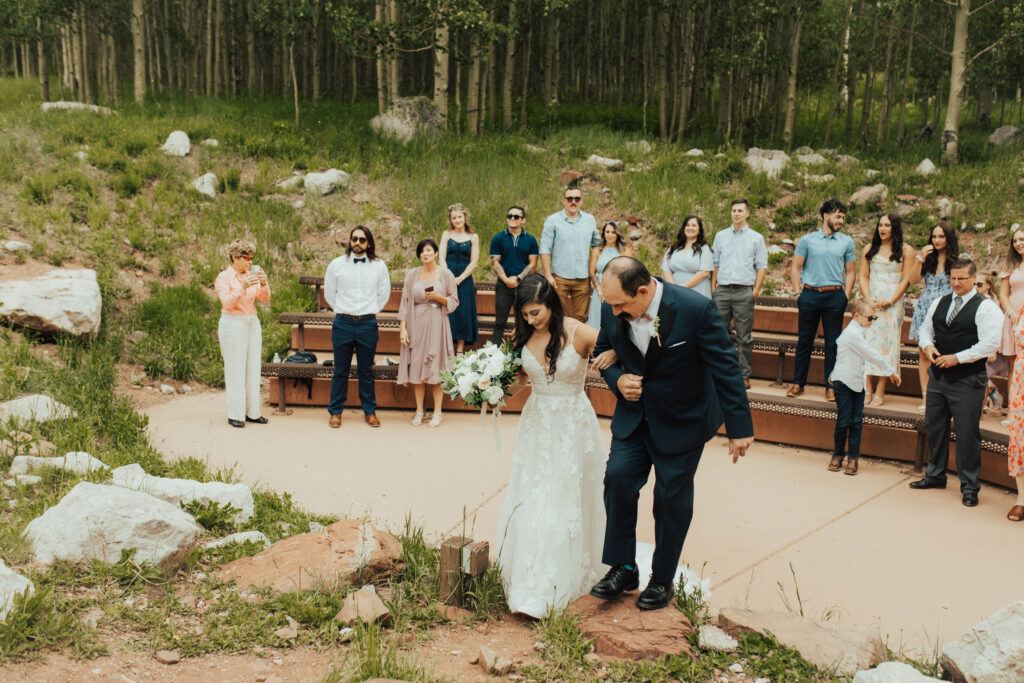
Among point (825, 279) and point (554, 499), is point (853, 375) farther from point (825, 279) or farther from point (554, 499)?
point (554, 499)

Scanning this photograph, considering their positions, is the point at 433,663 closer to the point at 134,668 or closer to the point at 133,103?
the point at 134,668

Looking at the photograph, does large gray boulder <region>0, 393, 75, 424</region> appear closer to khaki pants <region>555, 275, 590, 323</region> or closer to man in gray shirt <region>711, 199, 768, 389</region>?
khaki pants <region>555, 275, 590, 323</region>

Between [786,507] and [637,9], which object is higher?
[637,9]

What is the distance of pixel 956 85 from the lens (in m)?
16.5

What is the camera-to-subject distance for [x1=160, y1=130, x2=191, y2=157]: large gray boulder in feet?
49.7

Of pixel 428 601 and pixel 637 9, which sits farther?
pixel 637 9

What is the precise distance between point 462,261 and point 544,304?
15.2 ft

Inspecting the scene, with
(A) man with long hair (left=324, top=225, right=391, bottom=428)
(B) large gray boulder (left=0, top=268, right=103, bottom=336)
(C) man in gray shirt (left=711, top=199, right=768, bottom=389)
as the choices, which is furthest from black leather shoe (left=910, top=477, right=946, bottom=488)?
(B) large gray boulder (left=0, top=268, right=103, bottom=336)

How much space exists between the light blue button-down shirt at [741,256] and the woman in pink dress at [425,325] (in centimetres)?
291

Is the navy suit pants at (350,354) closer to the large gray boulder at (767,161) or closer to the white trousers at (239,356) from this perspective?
the white trousers at (239,356)

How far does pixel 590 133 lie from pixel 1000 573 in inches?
576

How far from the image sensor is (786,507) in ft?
21.4

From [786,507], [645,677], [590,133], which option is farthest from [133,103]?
[645,677]

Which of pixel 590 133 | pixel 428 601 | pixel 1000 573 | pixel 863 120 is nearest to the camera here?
pixel 428 601
